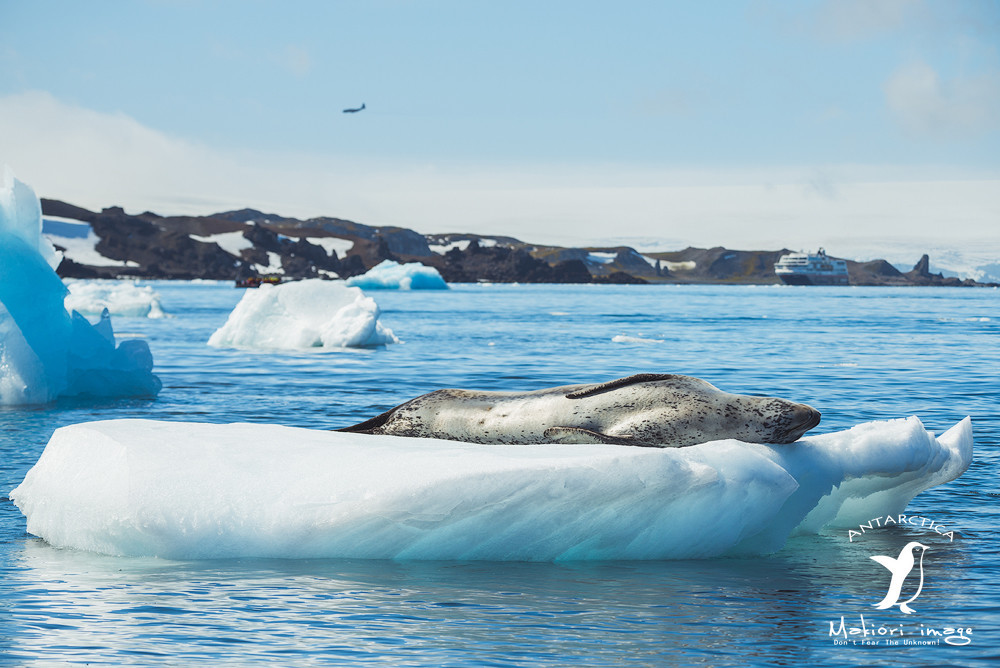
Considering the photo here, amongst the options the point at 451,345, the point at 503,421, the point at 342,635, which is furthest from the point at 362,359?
the point at 342,635

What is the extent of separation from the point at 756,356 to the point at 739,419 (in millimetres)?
18768

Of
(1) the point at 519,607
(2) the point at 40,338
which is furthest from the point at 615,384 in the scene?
(2) the point at 40,338

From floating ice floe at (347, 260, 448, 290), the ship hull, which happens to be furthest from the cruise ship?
floating ice floe at (347, 260, 448, 290)

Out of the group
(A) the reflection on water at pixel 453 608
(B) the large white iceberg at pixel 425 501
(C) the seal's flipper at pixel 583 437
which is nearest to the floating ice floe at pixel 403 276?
(C) the seal's flipper at pixel 583 437

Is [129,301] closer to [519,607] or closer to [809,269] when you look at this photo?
[519,607]

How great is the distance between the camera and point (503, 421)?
7832 millimetres

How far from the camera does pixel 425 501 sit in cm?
604

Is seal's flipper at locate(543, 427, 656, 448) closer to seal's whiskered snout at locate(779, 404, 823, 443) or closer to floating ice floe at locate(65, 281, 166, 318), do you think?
seal's whiskered snout at locate(779, 404, 823, 443)

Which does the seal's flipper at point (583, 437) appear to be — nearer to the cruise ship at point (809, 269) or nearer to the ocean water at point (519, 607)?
the ocean water at point (519, 607)

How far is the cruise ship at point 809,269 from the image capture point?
626ft

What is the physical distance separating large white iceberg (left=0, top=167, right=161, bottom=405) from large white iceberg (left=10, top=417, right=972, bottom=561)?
940cm

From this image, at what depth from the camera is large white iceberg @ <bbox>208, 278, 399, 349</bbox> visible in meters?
27.7

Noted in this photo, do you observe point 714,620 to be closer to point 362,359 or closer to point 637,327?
point 362,359

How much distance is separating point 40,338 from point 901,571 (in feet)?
44.3
